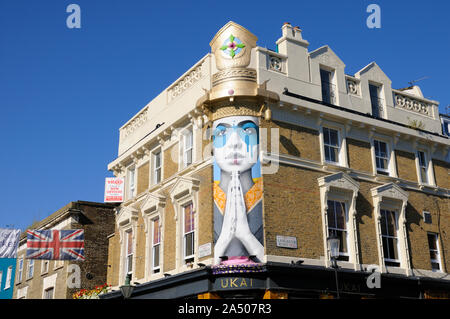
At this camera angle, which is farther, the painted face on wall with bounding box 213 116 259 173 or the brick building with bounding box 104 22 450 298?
the painted face on wall with bounding box 213 116 259 173

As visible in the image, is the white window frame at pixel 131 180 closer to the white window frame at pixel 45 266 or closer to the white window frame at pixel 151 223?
the white window frame at pixel 151 223

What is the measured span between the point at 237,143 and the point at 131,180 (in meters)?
8.94

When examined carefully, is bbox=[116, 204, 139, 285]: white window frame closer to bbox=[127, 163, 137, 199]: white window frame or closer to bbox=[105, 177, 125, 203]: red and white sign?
bbox=[105, 177, 125, 203]: red and white sign

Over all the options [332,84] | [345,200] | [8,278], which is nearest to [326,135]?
[332,84]

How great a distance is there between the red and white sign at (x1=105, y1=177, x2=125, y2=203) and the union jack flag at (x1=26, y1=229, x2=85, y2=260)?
2122mm

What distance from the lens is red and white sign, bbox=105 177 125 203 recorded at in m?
26.5

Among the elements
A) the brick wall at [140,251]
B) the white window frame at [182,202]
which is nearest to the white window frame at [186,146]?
Answer: the white window frame at [182,202]

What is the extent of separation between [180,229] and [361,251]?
7174mm

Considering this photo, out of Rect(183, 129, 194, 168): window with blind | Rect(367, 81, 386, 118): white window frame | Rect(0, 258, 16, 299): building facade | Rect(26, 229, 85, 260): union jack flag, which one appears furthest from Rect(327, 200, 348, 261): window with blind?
Rect(0, 258, 16, 299): building facade

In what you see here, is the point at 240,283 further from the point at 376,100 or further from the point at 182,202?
the point at 376,100

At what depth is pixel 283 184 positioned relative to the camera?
63.9 ft
